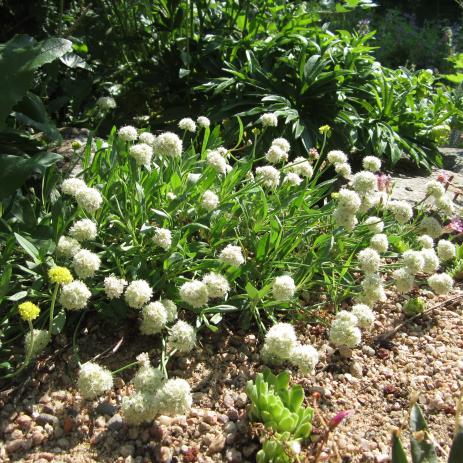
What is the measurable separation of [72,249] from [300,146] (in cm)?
210

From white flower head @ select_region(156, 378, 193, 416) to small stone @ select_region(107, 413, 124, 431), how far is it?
0.74 feet

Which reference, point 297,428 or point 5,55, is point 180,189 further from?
point 297,428

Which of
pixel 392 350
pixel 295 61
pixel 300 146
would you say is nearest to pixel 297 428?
pixel 392 350

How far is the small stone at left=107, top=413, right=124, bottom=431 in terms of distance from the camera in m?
1.78

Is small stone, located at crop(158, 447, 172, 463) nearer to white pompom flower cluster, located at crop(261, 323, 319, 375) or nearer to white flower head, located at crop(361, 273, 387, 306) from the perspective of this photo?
white pompom flower cluster, located at crop(261, 323, 319, 375)

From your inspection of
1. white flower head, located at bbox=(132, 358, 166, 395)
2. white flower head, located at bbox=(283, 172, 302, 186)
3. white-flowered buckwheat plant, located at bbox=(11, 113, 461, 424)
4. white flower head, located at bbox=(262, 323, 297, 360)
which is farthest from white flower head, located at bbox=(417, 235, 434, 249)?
white flower head, located at bbox=(132, 358, 166, 395)

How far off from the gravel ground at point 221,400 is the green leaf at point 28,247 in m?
0.35

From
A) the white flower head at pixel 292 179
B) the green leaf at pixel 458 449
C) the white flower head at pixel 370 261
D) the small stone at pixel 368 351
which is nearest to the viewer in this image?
the green leaf at pixel 458 449

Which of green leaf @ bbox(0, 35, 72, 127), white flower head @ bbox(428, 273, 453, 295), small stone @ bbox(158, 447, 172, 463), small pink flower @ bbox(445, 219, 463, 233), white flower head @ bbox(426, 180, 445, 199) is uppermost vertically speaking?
green leaf @ bbox(0, 35, 72, 127)

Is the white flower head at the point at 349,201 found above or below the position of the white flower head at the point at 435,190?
above

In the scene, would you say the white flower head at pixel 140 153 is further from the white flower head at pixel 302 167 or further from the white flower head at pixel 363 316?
the white flower head at pixel 363 316

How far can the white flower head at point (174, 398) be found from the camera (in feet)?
5.32

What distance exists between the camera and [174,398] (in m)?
1.62

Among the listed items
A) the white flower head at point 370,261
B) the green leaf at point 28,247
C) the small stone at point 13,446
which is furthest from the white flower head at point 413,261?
the small stone at point 13,446
